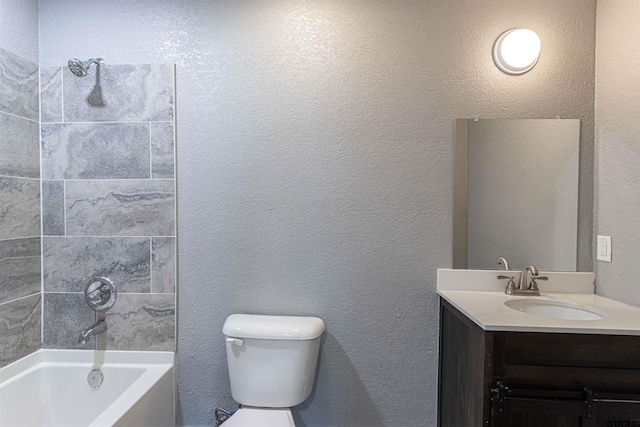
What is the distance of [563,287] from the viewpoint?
5.49 ft

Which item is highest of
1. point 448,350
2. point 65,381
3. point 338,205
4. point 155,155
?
point 155,155

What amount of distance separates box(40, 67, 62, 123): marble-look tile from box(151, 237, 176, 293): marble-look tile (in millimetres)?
802

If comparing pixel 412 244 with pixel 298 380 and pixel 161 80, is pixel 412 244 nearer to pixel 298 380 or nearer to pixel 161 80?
pixel 298 380

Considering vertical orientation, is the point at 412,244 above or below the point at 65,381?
above

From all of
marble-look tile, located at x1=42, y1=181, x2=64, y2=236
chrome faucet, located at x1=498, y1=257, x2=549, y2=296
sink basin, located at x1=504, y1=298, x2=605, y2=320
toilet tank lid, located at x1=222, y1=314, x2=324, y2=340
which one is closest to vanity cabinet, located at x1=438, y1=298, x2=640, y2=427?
sink basin, located at x1=504, y1=298, x2=605, y2=320

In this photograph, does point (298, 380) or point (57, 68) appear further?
point (57, 68)

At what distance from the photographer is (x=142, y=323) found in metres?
1.74

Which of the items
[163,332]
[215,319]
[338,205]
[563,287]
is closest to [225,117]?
[338,205]

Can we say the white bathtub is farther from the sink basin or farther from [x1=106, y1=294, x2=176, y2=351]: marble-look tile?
the sink basin

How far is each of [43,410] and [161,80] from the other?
5.47 ft

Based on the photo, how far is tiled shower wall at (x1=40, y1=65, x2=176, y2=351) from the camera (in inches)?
68.0

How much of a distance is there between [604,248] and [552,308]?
0.39m

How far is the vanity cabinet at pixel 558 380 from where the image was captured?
46.3 inches

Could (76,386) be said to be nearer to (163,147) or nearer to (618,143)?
(163,147)
